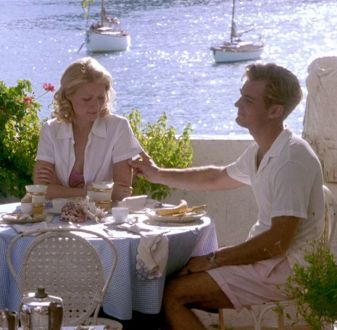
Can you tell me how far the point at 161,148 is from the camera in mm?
4992

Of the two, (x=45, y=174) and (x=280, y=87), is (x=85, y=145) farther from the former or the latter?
(x=280, y=87)

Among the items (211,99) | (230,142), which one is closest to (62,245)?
(230,142)

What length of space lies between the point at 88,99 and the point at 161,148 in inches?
39.8

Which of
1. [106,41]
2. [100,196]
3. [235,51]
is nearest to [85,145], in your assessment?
[100,196]

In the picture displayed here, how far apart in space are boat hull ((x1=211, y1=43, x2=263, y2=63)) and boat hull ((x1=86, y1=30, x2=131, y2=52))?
10.4ft

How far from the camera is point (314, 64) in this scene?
5312 mm

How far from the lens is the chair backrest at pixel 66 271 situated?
3471 mm

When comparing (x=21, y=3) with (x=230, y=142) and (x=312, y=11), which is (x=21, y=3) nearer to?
(x=312, y=11)

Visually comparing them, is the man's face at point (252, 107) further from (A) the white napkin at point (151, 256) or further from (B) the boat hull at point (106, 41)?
(B) the boat hull at point (106, 41)

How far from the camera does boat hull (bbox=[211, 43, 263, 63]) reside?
3484 cm

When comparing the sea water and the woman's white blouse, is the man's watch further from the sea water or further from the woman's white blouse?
the sea water

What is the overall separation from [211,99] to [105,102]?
96.1 feet

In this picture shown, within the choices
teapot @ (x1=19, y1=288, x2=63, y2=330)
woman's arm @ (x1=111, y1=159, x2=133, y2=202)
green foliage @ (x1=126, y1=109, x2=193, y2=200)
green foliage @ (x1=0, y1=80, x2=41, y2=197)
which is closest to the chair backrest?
woman's arm @ (x1=111, y1=159, x2=133, y2=202)

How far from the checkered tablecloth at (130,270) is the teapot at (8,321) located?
Answer: 3.25ft
